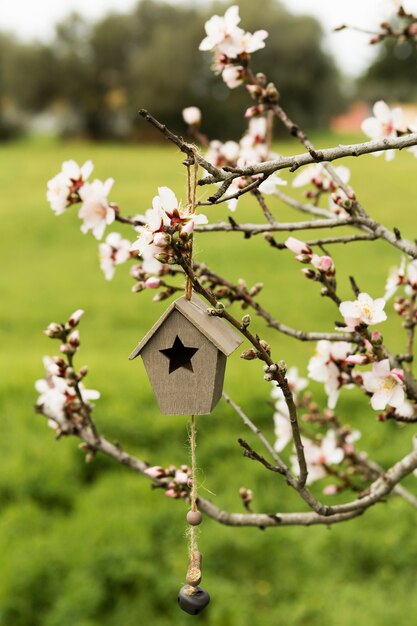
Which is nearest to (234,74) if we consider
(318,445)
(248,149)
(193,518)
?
(248,149)

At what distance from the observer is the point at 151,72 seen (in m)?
25.8

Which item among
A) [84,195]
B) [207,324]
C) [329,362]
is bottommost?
[329,362]

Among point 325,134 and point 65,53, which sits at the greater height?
point 65,53

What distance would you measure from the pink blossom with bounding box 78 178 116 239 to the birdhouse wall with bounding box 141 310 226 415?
50 centimetres

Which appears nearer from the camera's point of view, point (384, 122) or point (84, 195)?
point (84, 195)

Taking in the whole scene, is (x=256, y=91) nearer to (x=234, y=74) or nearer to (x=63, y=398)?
(x=234, y=74)

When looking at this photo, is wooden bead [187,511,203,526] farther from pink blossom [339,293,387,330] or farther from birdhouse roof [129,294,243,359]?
pink blossom [339,293,387,330]

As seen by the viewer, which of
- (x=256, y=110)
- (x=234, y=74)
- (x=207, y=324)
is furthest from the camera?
(x=256, y=110)

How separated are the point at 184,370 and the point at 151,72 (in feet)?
85.5

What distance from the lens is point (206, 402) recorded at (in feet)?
4.18

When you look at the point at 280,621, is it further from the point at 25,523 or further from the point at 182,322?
the point at 182,322

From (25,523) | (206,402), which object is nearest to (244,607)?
(25,523)

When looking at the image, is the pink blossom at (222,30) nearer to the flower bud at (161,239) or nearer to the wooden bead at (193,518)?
the flower bud at (161,239)

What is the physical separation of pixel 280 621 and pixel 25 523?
4.94 feet
